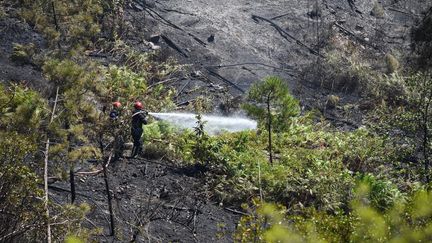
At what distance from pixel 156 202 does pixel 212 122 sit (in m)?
5.64

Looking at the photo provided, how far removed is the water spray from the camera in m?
13.3

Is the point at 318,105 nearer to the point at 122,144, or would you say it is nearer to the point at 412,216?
the point at 122,144

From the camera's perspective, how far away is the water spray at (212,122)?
13.3 m

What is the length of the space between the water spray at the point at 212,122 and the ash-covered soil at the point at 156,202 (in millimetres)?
2613

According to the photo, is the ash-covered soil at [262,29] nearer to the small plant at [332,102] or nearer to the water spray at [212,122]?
the small plant at [332,102]

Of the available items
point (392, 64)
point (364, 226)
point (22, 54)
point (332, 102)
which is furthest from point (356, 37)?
point (364, 226)

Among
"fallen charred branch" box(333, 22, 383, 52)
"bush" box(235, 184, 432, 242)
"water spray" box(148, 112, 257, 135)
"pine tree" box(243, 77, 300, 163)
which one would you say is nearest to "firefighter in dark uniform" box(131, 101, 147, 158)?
"pine tree" box(243, 77, 300, 163)

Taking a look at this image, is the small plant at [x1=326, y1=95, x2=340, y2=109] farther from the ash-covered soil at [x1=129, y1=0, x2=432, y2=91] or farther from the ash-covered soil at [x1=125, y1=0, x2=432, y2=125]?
the ash-covered soil at [x1=129, y1=0, x2=432, y2=91]

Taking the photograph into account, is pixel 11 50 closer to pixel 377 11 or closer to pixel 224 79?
pixel 224 79

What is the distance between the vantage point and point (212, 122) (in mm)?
14203

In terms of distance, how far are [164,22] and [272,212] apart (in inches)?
598

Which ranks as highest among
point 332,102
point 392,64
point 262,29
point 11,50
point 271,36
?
point 11,50

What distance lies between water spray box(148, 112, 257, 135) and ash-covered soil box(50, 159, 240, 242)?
261 centimetres

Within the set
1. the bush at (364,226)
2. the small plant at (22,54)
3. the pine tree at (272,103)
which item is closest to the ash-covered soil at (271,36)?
the small plant at (22,54)
